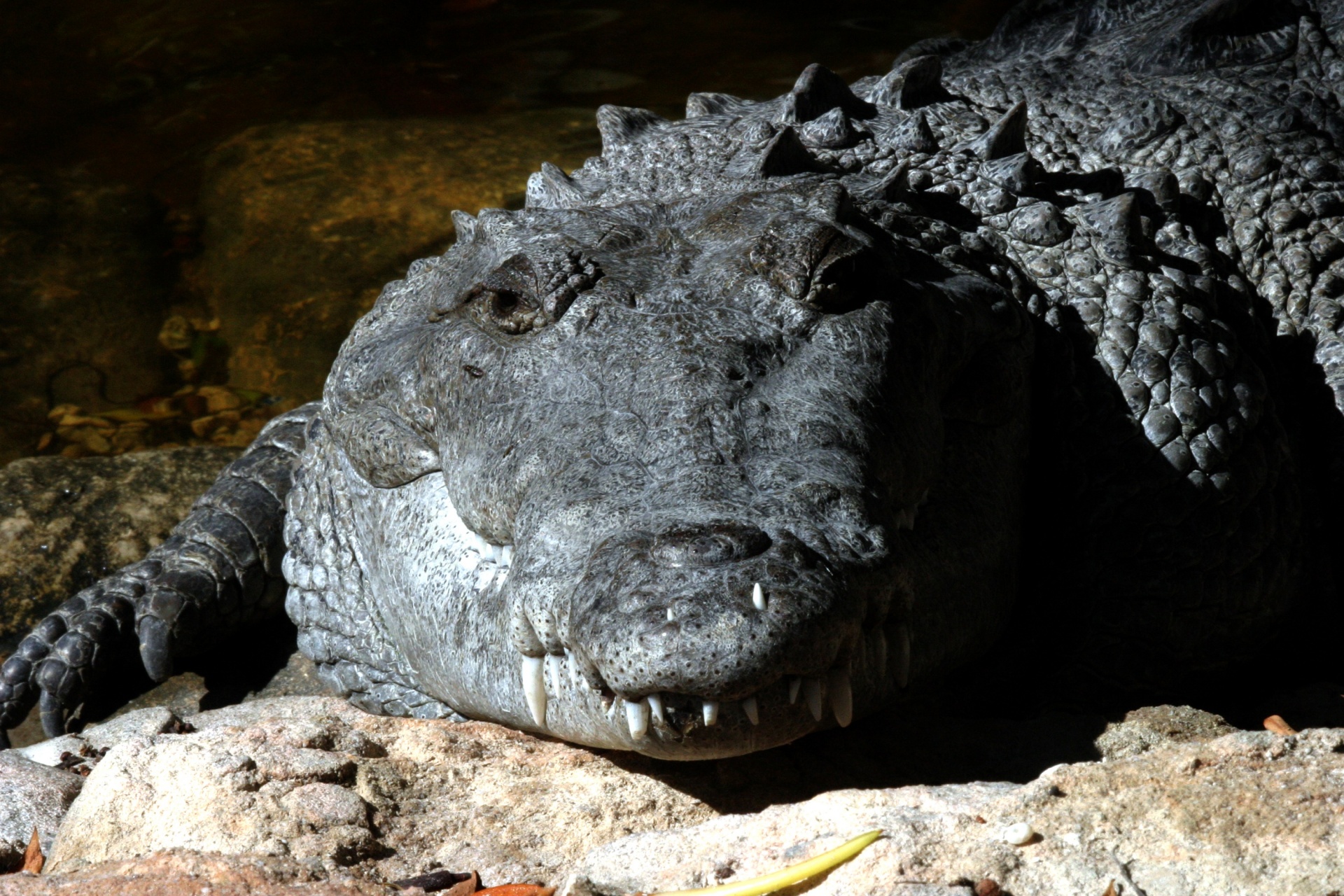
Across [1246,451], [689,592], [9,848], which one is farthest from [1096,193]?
[9,848]

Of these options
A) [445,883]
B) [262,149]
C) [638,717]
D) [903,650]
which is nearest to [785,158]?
[903,650]

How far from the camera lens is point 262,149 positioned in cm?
746

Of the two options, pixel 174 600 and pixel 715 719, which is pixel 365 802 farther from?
pixel 174 600

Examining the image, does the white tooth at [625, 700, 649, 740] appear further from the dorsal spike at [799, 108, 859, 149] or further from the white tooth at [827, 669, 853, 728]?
the dorsal spike at [799, 108, 859, 149]

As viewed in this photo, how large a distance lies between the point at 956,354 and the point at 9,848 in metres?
2.32

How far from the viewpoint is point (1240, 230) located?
161 inches

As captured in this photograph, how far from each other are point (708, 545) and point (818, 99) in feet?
7.57

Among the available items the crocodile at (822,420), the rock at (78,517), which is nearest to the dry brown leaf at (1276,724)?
the crocodile at (822,420)

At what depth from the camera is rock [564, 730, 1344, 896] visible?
75.2 inches

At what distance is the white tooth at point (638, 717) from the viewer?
2.25m

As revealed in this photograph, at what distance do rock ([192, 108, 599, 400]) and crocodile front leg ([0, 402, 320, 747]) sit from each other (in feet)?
6.60

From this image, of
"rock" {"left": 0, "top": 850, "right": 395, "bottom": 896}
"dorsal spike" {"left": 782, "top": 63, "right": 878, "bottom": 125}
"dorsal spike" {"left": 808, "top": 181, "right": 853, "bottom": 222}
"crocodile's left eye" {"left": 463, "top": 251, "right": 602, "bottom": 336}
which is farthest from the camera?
"dorsal spike" {"left": 782, "top": 63, "right": 878, "bottom": 125}

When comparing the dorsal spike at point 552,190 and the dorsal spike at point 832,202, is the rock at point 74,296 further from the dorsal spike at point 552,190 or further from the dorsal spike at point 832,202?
the dorsal spike at point 832,202

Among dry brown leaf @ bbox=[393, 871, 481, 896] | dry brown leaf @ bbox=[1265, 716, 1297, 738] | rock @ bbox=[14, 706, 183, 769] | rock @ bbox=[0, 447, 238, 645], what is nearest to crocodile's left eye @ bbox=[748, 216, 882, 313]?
dry brown leaf @ bbox=[1265, 716, 1297, 738]
